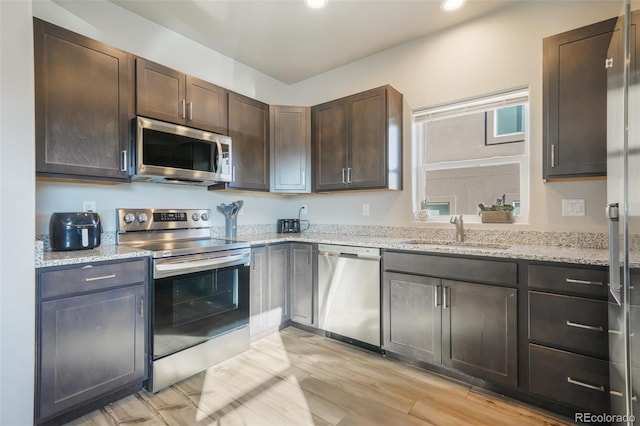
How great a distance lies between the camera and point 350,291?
2.55 meters

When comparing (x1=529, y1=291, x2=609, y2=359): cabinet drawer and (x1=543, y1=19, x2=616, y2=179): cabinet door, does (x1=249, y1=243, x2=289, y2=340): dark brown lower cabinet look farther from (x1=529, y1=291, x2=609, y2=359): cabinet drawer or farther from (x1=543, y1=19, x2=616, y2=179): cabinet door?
(x1=543, y1=19, x2=616, y2=179): cabinet door

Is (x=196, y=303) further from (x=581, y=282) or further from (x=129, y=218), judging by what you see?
(x=581, y=282)

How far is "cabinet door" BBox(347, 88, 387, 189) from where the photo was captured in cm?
266

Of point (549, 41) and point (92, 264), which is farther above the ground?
point (549, 41)

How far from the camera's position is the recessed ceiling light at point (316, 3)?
7.22ft

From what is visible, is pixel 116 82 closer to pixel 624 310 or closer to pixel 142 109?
pixel 142 109

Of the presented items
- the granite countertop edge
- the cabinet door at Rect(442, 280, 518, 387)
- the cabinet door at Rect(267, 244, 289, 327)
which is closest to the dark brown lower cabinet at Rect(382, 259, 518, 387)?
the cabinet door at Rect(442, 280, 518, 387)

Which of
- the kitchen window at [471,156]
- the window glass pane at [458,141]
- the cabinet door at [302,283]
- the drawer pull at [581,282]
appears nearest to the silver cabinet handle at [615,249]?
the drawer pull at [581,282]

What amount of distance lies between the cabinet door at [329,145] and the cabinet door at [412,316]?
1.12 m

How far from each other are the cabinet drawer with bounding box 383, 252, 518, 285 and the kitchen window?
2.23ft

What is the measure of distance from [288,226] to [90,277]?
2.04 meters

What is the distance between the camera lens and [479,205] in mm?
2510

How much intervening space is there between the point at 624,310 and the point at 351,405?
1446 millimetres

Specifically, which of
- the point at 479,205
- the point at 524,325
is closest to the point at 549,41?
the point at 479,205
